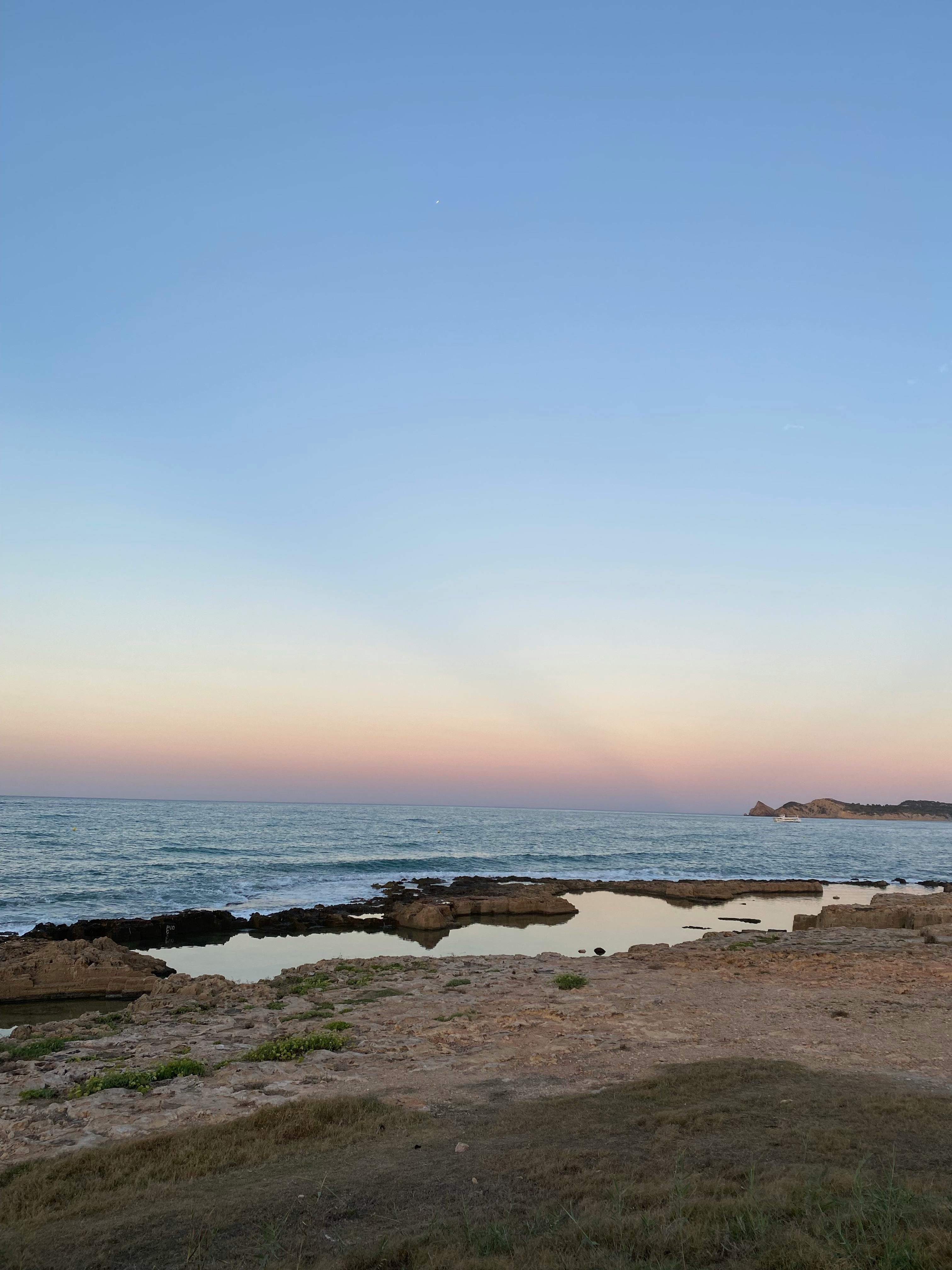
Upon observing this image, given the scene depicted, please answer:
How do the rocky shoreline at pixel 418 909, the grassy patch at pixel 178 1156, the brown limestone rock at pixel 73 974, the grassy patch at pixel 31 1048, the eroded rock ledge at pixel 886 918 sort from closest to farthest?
the grassy patch at pixel 178 1156
the grassy patch at pixel 31 1048
the brown limestone rock at pixel 73 974
the eroded rock ledge at pixel 886 918
the rocky shoreline at pixel 418 909

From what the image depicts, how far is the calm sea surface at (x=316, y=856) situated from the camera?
44.6 meters

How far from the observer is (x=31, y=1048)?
13203mm

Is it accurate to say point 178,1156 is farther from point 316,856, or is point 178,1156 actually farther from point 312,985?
point 316,856

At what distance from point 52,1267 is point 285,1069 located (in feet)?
20.9

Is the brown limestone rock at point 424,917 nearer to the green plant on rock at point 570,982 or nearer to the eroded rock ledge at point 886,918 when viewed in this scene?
the eroded rock ledge at point 886,918

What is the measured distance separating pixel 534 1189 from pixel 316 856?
67.3 metres

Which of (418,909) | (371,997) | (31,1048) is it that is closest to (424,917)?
(418,909)

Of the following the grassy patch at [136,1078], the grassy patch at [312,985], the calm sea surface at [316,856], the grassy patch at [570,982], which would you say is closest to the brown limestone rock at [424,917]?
the calm sea surface at [316,856]

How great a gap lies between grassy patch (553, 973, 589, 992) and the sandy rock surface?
174 millimetres

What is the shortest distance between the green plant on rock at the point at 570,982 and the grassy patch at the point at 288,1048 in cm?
610

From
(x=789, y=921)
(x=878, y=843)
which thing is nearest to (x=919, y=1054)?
(x=789, y=921)

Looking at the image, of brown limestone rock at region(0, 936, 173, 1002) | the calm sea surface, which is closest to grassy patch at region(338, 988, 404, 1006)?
brown limestone rock at region(0, 936, 173, 1002)

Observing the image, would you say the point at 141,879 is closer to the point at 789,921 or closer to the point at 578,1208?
the point at 789,921

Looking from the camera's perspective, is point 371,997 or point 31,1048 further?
point 371,997
